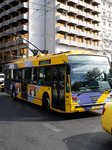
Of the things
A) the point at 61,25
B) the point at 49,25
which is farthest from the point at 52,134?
the point at 61,25

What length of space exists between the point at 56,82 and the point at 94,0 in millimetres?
44187

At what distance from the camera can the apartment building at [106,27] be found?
5369 cm

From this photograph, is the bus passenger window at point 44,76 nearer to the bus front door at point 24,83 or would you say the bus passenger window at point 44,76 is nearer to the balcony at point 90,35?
the bus front door at point 24,83

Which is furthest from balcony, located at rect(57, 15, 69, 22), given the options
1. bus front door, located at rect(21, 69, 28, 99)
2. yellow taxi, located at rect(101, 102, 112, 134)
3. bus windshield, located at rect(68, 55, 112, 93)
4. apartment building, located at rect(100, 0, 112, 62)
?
yellow taxi, located at rect(101, 102, 112, 134)

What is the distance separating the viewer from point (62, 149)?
16.4 feet

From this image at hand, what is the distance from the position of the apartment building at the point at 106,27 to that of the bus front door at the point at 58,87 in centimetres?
4508

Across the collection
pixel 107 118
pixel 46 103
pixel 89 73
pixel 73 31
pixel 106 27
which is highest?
pixel 106 27

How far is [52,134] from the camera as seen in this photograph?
6.35 meters

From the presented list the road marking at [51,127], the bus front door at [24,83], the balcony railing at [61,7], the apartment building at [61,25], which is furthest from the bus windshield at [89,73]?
the balcony railing at [61,7]

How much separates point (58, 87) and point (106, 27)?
5102 centimetres

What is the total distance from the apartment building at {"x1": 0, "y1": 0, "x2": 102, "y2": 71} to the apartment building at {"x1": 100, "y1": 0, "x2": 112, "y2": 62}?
449 cm

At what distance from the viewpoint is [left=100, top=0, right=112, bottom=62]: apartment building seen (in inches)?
2114

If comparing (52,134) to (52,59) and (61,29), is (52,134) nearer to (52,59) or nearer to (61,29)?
(52,59)

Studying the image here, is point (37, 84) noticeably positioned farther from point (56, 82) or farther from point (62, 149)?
→ point (62, 149)
